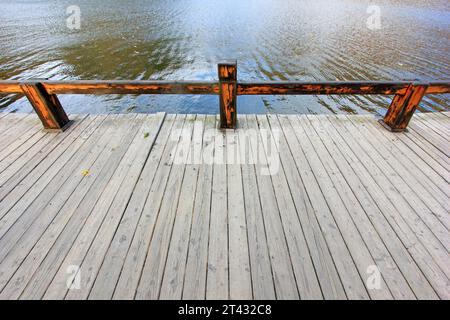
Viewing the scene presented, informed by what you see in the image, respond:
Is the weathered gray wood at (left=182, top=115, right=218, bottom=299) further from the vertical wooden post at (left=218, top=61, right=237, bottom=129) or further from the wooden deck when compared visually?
the vertical wooden post at (left=218, top=61, right=237, bottom=129)

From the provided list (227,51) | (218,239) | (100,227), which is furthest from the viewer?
A: (227,51)

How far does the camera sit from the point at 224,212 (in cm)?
244

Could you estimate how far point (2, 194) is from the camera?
2689 millimetres

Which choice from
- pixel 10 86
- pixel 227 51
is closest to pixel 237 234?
pixel 10 86

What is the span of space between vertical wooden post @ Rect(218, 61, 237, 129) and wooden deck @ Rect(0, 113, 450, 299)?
0.71ft

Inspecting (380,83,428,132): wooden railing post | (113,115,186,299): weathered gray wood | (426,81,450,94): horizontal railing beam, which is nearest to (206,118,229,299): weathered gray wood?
(113,115,186,299): weathered gray wood

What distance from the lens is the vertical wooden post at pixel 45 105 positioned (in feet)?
11.0

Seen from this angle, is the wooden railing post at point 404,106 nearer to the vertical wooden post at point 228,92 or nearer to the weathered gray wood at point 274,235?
the weathered gray wood at point 274,235

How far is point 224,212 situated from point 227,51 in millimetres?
13353

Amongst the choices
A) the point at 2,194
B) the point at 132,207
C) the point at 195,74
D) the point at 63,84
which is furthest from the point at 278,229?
the point at 195,74

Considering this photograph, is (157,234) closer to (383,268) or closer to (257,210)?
(257,210)

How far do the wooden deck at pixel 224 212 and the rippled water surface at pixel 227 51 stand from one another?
187 inches

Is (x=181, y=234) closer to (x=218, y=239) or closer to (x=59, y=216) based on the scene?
(x=218, y=239)

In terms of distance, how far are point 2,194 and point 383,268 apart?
164 inches
